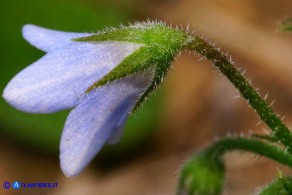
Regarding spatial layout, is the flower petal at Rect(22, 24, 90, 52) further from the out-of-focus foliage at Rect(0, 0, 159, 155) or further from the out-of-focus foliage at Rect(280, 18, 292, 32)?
the out-of-focus foliage at Rect(0, 0, 159, 155)

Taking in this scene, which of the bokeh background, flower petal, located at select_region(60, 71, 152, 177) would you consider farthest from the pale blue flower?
the bokeh background

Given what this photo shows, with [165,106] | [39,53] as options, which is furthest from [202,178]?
[165,106]

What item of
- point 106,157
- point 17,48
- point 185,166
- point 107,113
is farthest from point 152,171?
point 107,113

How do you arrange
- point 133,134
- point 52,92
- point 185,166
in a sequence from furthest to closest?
1. point 133,134
2. point 185,166
3. point 52,92

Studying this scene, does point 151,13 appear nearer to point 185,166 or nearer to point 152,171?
point 152,171

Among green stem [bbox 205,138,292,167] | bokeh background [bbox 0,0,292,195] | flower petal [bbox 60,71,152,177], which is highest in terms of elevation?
bokeh background [bbox 0,0,292,195]

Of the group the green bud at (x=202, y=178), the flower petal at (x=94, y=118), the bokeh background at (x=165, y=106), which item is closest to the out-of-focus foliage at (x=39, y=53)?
the bokeh background at (x=165, y=106)
